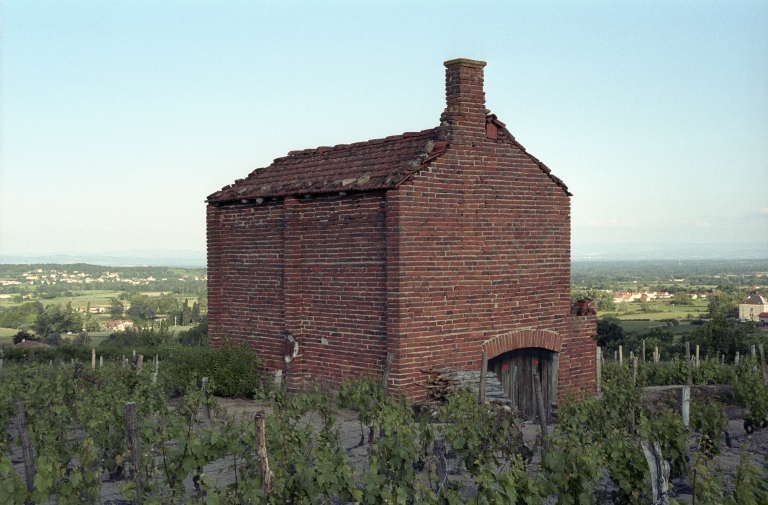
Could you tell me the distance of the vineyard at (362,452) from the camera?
7.57 metres

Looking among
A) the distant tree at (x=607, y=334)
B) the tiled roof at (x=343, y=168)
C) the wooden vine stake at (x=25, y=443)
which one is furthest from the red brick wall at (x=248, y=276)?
the distant tree at (x=607, y=334)

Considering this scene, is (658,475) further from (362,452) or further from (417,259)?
(417,259)

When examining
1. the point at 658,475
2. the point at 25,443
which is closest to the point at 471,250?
the point at 658,475

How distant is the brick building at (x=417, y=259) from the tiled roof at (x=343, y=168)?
4 centimetres

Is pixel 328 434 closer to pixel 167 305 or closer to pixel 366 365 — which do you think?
pixel 366 365

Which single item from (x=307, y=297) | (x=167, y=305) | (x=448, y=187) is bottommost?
(x=167, y=305)

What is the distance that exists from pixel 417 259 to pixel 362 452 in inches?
126

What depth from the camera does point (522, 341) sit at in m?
13.8

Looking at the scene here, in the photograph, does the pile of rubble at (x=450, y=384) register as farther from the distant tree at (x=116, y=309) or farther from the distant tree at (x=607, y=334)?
the distant tree at (x=116, y=309)

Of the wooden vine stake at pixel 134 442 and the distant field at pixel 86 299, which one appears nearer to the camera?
the wooden vine stake at pixel 134 442

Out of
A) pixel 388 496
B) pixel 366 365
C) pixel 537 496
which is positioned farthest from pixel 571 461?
pixel 366 365

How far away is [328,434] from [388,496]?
3078 millimetres

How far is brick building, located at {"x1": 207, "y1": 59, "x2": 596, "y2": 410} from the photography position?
12.4 metres

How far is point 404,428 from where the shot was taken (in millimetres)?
8875
